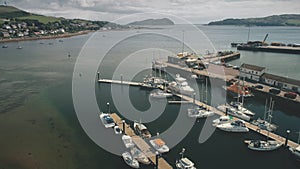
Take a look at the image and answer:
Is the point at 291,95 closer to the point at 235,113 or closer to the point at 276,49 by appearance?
the point at 235,113

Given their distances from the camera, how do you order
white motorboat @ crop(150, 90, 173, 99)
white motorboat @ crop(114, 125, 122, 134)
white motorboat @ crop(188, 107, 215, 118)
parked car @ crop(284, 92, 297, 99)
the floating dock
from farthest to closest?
the floating dock < white motorboat @ crop(150, 90, 173, 99) < parked car @ crop(284, 92, 297, 99) < white motorboat @ crop(188, 107, 215, 118) < white motorboat @ crop(114, 125, 122, 134)

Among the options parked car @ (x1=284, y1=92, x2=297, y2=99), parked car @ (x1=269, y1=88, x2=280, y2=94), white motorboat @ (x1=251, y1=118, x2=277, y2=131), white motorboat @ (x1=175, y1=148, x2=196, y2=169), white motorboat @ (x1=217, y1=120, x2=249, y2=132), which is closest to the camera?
white motorboat @ (x1=175, y1=148, x2=196, y2=169)

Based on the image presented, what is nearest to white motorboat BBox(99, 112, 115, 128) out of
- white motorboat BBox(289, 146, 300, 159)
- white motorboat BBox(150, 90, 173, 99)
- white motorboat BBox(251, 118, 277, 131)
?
white motorboat BBox(150, 90, 173, 99)

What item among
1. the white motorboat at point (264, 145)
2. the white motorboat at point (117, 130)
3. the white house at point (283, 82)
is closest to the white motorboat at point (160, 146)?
the white motorboat at point (117, 130)

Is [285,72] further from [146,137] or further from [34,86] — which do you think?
[34,86]

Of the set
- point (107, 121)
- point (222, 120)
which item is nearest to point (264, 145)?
point (222, 120)

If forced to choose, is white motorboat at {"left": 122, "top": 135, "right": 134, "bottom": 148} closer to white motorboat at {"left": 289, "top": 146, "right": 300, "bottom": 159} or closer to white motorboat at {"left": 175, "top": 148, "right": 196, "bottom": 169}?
white motorboat at {"left": 175, "top": 148, "right": 196, "bottom": 169}

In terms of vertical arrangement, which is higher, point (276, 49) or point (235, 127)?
point (276, 49)
